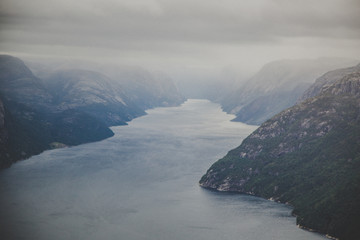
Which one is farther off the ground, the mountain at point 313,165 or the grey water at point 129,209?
the mountain at point 313,165

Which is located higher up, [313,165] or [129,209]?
[313,165]

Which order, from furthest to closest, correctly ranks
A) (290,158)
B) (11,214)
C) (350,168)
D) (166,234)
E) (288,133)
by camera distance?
(288,133)
(290,158)
(350,168)
(11,214)
(166,234)

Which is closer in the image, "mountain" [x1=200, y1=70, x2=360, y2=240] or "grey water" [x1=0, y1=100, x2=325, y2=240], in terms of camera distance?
"grey water" [x1=0, y1=100, x2=325, y2=240]

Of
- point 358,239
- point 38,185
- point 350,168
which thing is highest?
point 350,168

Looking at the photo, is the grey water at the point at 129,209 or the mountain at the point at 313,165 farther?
the mountain at the point at 313,165

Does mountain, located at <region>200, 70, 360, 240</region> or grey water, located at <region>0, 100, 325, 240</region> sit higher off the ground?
mountain, located at <region>200, 70, 360, 240</region>

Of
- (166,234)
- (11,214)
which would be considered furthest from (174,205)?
(11,214)

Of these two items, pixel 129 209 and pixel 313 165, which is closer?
pixel 129 209

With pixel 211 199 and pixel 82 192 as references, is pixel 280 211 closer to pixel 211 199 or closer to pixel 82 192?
pixel 211 199
